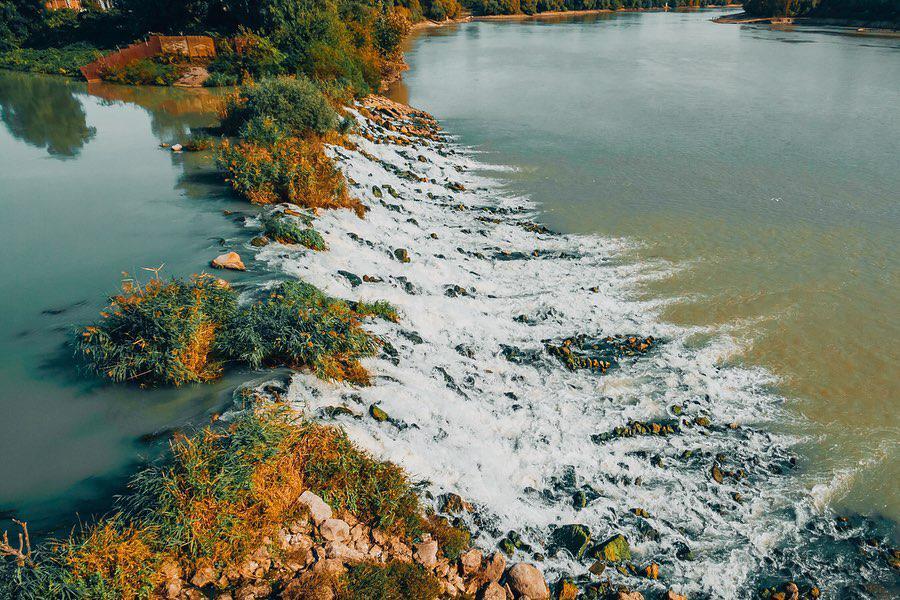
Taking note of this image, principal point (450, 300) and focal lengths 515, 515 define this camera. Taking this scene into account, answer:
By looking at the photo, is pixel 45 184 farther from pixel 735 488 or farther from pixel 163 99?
pixel 735 488

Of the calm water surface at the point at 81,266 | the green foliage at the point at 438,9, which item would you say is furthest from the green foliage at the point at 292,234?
the green foliage at the point at 438,9

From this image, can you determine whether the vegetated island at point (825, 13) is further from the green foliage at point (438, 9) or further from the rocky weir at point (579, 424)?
the rocky weir at point (579, 424)

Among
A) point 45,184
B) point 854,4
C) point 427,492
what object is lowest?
point 427,492

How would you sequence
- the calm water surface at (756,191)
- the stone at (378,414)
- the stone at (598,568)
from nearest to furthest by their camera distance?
the stone at (598,568) → the stone at (378,414) → the calm water surface at (756,191)

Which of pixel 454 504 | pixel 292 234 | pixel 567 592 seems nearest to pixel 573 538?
pixel 567 592

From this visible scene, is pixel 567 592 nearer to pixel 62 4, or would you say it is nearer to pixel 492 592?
pixel 492 592

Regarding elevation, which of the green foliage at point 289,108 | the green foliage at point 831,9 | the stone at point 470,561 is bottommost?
the stone at point 470,561

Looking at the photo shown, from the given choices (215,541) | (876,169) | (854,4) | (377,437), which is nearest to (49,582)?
(215,541)

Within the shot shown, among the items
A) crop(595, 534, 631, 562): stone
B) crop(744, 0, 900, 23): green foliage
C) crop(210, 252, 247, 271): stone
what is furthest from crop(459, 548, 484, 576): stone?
crop(744, 0, 900, 23): green foliage
